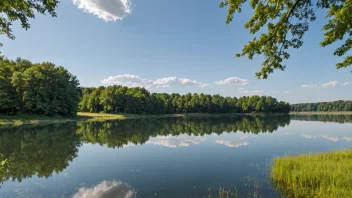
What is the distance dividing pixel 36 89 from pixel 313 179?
67670 mm

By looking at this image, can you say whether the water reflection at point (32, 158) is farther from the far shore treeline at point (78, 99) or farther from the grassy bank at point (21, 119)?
the grassy bank at point (21, 119)

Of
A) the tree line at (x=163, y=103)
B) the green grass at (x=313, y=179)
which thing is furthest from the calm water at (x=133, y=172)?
the tree line at (x=163, y=103)

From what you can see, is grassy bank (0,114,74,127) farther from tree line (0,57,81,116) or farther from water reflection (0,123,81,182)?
water reflection (0,123,81,182)

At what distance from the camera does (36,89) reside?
5988cm

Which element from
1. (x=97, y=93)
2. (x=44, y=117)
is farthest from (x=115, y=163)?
(x=97, y=93)

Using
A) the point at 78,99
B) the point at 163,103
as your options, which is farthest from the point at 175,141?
the point at 163,103

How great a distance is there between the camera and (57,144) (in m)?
Result: 25.4

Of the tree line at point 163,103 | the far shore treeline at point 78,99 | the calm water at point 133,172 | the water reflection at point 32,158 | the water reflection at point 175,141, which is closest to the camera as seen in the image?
the calm water at point 133,172

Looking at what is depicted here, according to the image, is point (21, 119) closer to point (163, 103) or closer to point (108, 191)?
point (108, 191)

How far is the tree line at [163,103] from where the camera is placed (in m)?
101

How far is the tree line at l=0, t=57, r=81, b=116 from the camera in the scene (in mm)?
53875

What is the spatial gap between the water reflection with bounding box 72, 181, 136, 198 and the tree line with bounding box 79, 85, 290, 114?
88909 mm

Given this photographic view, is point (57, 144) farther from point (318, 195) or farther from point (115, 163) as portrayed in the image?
point (318, 195)

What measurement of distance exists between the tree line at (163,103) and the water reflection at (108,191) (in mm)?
88909
